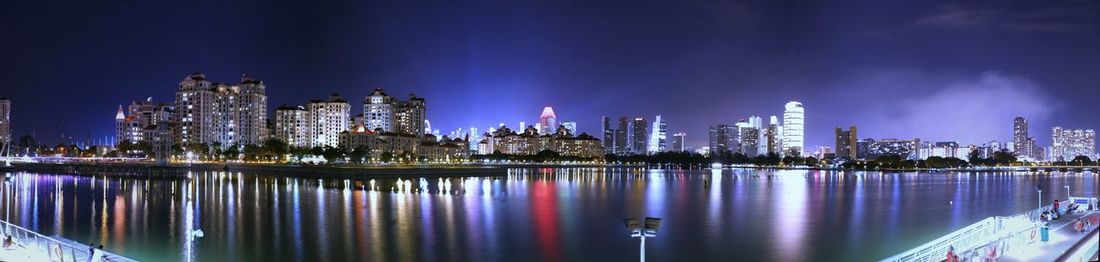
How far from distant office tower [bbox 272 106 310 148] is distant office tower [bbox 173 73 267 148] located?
46.1 feet

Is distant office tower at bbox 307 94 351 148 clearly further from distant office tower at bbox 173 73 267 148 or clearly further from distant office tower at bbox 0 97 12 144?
distant office tower at bbox 0 97 12 144

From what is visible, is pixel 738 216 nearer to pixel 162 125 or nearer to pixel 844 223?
pixel 844 223

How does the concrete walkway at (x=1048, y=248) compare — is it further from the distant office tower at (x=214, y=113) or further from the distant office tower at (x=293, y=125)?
the distant office tower at (x=293, y=125)

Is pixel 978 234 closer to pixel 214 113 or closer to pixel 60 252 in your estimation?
pixel 60 252

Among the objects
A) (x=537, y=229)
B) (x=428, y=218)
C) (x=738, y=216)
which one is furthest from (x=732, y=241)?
(x=428, y=218)

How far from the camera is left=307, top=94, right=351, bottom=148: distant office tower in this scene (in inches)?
6629

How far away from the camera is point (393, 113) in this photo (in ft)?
600

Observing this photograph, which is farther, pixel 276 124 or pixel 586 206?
pixel 276 124

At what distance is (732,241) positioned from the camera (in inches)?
1172

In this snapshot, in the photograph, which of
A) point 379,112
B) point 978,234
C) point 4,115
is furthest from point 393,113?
point 978,234

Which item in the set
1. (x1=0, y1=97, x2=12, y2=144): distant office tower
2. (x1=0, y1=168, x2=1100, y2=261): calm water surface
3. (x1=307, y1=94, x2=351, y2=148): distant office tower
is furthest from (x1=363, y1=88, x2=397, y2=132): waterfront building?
(x1=0, y1=168, x2=1100, y2=261): calm water surface

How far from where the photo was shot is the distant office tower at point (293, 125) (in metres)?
171

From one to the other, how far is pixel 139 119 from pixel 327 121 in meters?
38.9

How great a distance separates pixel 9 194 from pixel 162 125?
108650 millimetres
